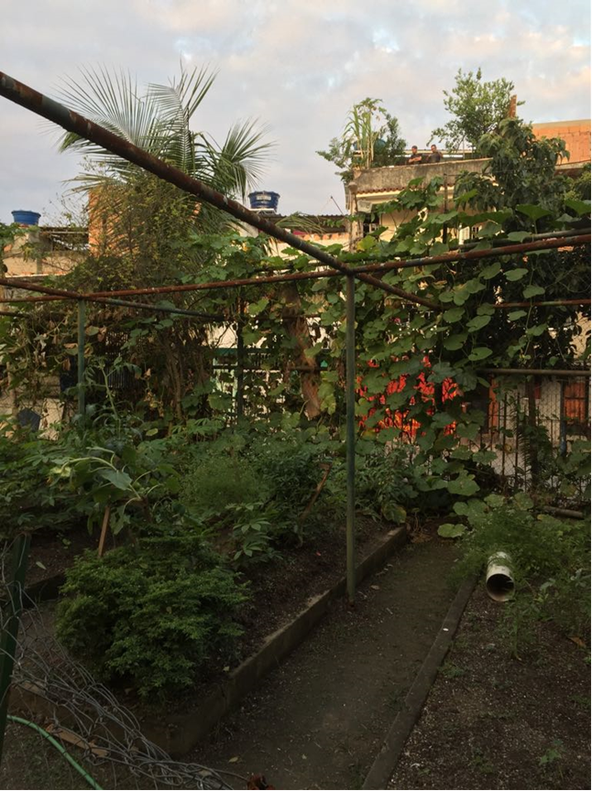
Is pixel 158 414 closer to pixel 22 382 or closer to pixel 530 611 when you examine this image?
pixel 22 382

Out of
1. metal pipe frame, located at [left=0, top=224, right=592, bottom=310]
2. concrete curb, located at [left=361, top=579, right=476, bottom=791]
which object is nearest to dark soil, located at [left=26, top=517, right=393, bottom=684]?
concrete curb, located at [left=361, top=579, right=476, bottom=791]

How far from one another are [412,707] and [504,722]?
1.20 ft

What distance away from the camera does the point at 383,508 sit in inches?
197

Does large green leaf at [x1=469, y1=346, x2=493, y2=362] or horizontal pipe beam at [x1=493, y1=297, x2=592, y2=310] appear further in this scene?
large green leaf at [x1=469, y1=346, x2=493, y2=362]

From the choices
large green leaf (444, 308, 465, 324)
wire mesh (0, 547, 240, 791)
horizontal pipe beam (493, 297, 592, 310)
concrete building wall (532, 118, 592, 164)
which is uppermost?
concrete building wall (532, 118, 592, 164)

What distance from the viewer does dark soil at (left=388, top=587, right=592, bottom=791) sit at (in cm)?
206

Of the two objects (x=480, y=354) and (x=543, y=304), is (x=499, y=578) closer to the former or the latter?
(x=480, y=354)

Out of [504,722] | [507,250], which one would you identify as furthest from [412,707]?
[507,250]

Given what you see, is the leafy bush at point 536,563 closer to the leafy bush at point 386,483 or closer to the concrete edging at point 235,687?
the leafy bush at point 386,483

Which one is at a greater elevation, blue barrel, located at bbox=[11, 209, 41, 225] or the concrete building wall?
the concrete building wall

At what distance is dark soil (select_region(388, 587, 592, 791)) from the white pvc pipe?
0.38 metres

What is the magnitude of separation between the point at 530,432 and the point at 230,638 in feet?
11.0

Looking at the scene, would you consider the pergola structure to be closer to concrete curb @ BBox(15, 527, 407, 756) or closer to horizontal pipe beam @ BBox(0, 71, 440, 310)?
horizontal pipe beam @ BBox(0, 71, 440, 310)

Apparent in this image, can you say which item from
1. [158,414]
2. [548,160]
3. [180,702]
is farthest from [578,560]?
[548,160]
